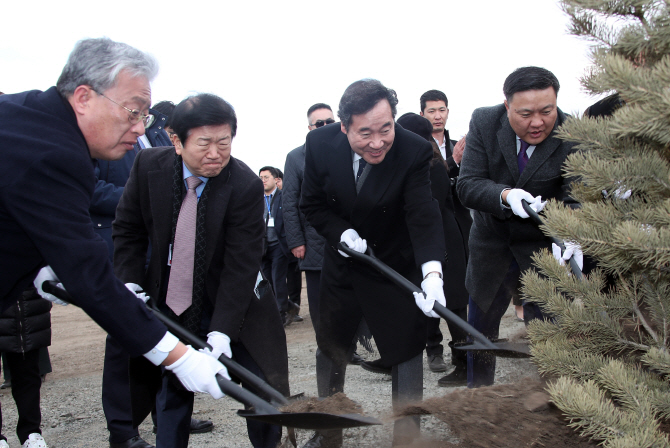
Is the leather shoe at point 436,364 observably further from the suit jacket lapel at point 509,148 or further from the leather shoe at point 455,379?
the suit jacket lapel at point 509,148

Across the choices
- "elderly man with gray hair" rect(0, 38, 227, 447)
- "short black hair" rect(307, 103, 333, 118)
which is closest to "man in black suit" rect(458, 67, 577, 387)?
"elderly man with gray hair" rect(0, 38, 227, 447)

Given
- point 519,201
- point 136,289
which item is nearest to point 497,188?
point 519,201

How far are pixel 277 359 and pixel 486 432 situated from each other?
1.10 metres

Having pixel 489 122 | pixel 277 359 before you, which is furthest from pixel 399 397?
pixel 489 122

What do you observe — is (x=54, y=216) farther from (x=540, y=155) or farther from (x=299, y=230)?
(x=299, y=230)

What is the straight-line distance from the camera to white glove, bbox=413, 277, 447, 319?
2.69 metres

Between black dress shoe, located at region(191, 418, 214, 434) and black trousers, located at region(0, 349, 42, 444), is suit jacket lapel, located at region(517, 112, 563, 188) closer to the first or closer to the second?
black dress shoe, located at region(191, 418, 214, 434)

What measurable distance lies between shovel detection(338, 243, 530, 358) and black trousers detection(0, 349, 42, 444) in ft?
6.50

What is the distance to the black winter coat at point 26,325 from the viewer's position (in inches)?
122

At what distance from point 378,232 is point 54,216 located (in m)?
1.79

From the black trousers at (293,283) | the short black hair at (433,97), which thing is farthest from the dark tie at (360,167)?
the black trousers at (293,283)

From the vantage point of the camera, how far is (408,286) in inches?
108

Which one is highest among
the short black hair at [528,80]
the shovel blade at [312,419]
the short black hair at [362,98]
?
the short black hair at [528,80]

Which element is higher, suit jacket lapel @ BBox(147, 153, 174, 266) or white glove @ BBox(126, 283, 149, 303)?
suit jacket lapel @ BBox(147, 153, 174, 266)
